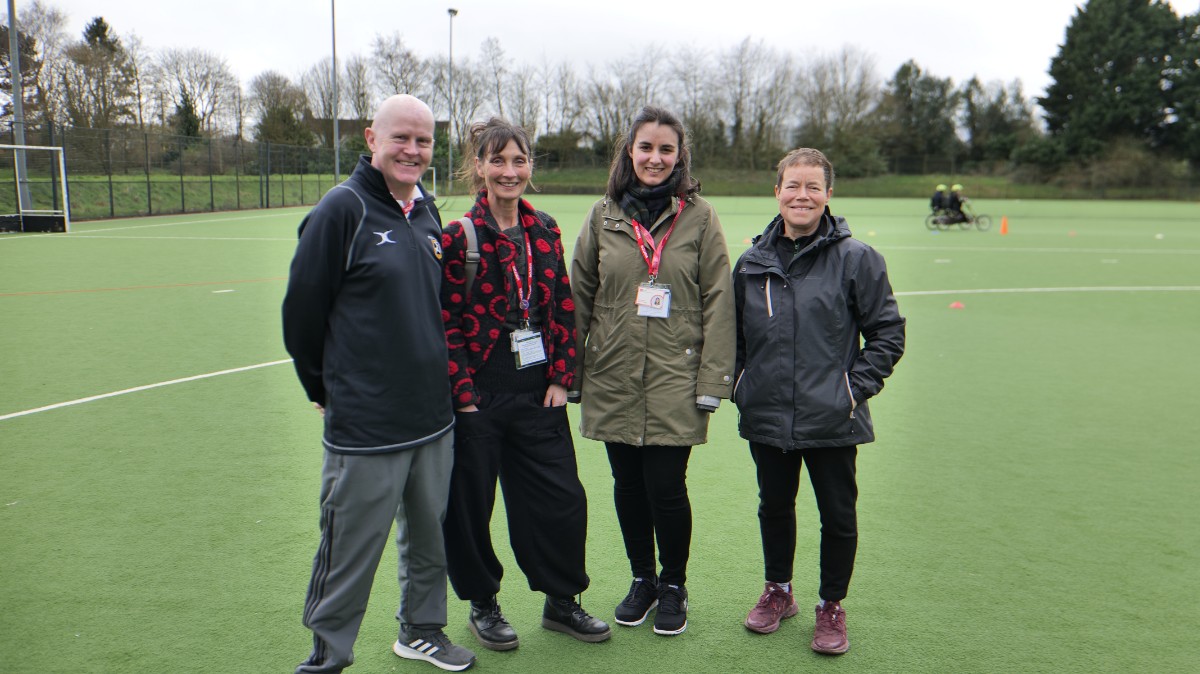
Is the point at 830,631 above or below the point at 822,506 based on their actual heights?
below

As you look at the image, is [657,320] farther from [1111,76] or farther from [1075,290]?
[1111,76]

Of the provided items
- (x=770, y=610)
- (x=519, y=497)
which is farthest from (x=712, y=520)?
(x=519, y=497)

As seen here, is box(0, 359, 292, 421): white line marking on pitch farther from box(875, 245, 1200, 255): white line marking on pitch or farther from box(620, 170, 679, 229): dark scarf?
box(875, 245, 1200, 255): white line marking on pitch

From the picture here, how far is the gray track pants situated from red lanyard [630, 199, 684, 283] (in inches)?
36.3

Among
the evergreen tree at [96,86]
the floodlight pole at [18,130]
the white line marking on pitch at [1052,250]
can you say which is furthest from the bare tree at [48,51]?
the white line marking on pitch at [1052,250]

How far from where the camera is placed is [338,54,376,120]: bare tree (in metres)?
59.8

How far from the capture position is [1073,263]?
16.4 meters

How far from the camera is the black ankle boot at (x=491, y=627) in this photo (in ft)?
10.3

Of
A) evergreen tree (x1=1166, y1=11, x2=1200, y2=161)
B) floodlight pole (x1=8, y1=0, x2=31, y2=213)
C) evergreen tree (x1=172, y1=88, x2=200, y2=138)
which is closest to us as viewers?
floodlight pole (x1=8, y1=0, x2=31, y2=213)

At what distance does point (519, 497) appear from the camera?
3.19m

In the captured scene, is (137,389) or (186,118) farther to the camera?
(186,118)

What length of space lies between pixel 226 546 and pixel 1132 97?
6748cm

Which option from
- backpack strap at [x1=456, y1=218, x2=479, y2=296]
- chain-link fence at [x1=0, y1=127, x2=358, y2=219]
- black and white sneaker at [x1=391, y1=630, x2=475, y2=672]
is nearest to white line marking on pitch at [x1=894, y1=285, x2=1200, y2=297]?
backpack strap at [x1=456, y1=218, x2=479, y2=296]

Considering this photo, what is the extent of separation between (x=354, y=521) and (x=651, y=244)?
137 centimetres
